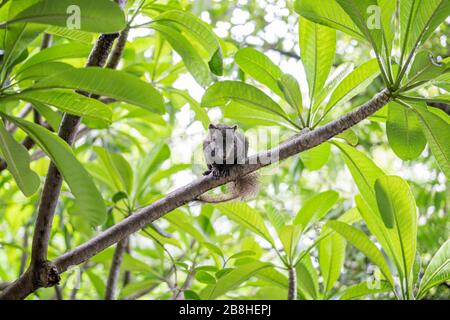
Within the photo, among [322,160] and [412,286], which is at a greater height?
[322,160]

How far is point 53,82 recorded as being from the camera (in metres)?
0.92

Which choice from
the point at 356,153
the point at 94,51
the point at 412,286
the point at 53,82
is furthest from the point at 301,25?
the point at 412,286

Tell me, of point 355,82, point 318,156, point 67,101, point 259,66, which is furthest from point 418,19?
point 67,101

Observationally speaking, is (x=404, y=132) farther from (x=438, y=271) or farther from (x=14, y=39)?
(x=14, y=39)

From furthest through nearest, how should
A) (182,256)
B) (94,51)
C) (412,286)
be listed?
1. (182,256)
2. (412,286)
3. (94,51)

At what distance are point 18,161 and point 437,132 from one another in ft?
2.60

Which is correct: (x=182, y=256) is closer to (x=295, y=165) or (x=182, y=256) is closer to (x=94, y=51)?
(x=295, y=165)

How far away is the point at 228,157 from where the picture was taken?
3.48 feet

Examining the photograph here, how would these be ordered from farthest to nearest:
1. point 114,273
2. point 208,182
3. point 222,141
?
point 114,273, point 222,141, point 208,182

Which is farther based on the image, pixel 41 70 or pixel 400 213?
pixel 400 213

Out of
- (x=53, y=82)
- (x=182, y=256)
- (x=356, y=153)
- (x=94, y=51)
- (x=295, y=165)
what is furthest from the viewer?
(x=182, y=256)

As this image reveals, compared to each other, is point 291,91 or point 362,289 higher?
point 291,91

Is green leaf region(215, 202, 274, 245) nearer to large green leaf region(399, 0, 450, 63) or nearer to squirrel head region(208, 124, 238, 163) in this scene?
squirrel head region(208, 124, 238, 163)

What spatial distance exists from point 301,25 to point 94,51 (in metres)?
0.46
